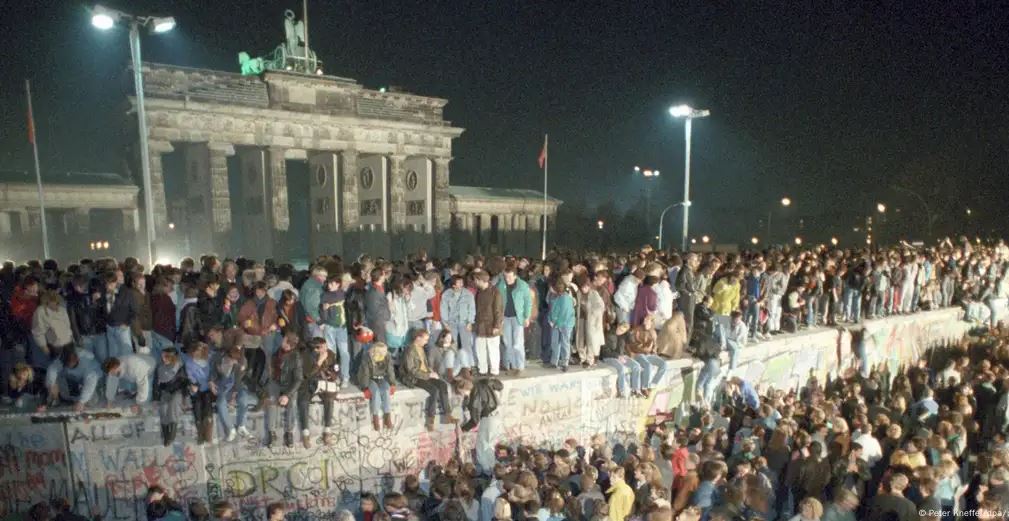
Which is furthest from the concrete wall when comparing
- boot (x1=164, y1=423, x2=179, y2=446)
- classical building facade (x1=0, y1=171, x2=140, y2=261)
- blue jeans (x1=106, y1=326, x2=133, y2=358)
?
classical building facade (x1=0, y1=171, x2=140, y2=261)

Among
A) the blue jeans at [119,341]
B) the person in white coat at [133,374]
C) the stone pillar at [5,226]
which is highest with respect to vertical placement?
the stone pillar at [5,226]

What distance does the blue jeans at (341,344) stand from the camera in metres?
10.3

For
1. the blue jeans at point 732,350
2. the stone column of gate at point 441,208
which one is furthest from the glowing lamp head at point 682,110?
the stone column of gate at point 441,208

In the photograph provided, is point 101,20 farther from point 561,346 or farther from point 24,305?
point 561,346

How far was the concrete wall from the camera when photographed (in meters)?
8.72

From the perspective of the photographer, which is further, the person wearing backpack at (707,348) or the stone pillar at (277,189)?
the stone pillar at (277,189)

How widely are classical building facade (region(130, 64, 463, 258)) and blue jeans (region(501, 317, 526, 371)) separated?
839 inches

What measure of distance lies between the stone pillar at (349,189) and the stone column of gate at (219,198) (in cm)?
612

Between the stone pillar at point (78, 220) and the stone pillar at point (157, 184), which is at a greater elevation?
the stone pillar at point (157, 184)

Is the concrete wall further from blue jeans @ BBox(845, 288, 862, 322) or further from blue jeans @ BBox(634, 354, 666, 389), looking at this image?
blue jeans @ BBox(845, 288, 862, 322)

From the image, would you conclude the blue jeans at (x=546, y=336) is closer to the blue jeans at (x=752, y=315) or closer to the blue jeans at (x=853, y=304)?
the blue jeans at (x=752, y=315)

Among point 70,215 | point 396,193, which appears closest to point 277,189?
point 396,193

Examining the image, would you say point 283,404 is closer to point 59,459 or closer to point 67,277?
point 59,459

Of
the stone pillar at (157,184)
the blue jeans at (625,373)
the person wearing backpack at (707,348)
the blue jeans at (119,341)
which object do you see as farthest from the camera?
the stone pillar at (157,184)
